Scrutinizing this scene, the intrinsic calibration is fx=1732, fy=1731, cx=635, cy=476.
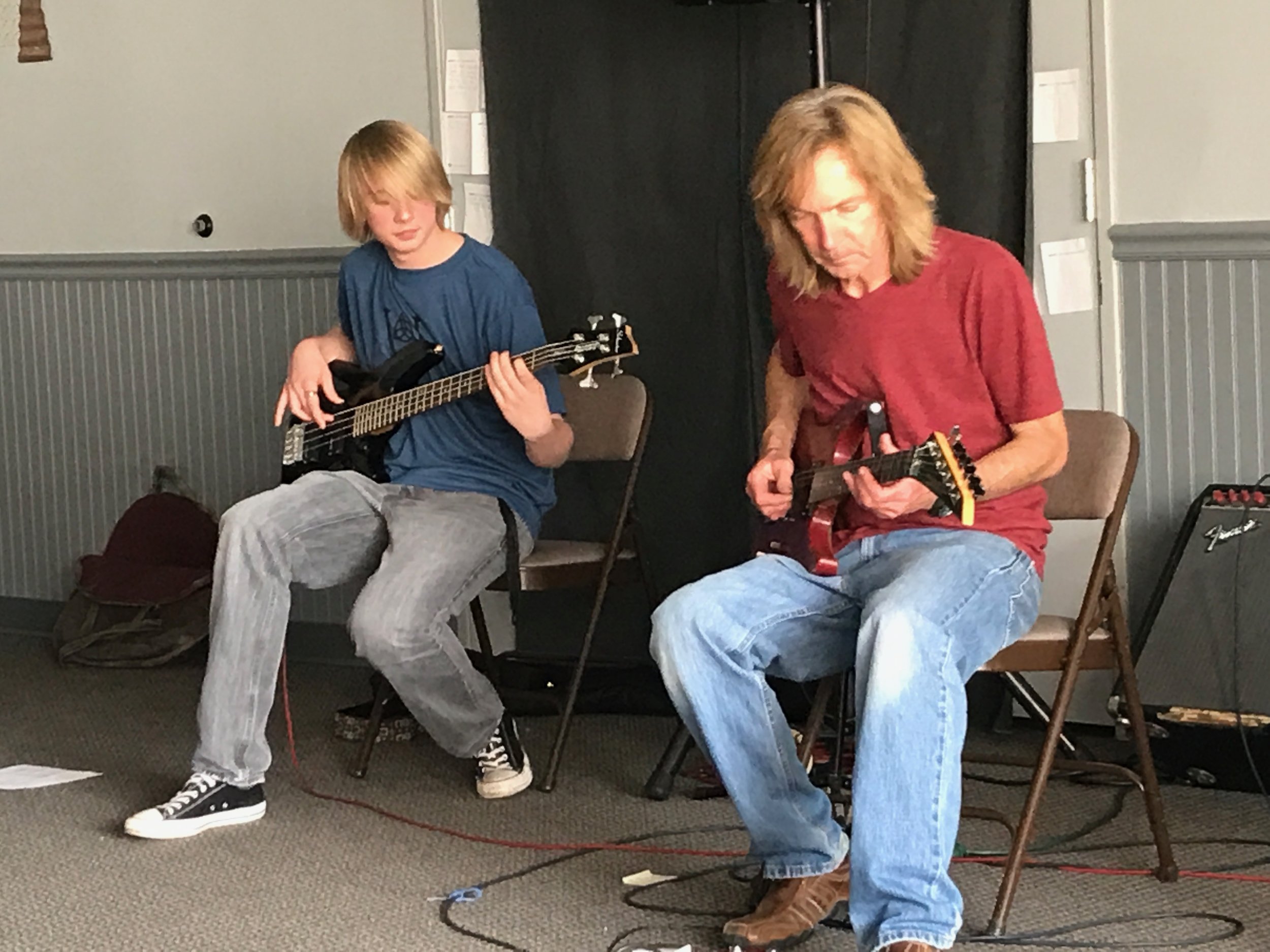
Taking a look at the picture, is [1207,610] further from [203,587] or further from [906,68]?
[203,587]

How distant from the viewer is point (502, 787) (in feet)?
10.1

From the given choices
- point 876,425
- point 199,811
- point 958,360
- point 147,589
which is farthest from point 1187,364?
point 147,589

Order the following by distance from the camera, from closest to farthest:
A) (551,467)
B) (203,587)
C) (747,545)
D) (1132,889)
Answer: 1. (1132,889)
2. (551,467)
3. (747,545)
4. (203,587)

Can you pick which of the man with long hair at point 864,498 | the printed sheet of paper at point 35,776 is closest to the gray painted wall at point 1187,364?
the man with long hair at point 864,498

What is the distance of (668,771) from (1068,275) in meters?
1.18

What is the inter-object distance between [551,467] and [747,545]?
25.0 inches

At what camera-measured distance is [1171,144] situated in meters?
3.12

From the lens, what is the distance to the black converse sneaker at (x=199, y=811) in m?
2.89

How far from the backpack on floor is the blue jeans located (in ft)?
6.99

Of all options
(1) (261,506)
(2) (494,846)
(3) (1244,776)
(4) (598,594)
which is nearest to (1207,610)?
(3) (1244,776)

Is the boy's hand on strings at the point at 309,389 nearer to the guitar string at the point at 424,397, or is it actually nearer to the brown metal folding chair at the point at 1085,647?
the guitar string at the point at 424,397

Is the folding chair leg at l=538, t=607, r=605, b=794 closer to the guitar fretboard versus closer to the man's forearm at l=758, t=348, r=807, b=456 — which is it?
the man's forearm at l=758, t=348, r=807, b=456

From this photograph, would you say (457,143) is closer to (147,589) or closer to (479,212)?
(479,212)

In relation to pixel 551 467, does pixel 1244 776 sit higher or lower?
lower
